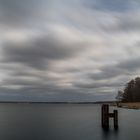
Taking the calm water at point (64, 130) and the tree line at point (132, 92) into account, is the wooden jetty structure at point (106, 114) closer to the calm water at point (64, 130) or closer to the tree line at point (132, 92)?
the calm water at point (64, 130)

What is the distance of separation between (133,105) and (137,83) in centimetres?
1777

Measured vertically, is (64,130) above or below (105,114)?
below

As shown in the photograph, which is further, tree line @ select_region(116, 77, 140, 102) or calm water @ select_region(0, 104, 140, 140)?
tree line @ select_region(116, 77, 140, 102)

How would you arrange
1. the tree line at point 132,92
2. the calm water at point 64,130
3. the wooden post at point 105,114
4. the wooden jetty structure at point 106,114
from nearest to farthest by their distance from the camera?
1. the calm water at point 64,130
2. the wooden jetty structure at point 106,114
3. the wooden post at point 105,114
4. the tree line at point 132,92

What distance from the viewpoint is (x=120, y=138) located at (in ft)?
136

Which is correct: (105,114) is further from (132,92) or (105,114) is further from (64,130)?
(132,92)

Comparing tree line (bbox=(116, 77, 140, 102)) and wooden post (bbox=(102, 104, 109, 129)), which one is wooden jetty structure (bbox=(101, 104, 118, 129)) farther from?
tree line (bbox=(116, 77, 140, 102))

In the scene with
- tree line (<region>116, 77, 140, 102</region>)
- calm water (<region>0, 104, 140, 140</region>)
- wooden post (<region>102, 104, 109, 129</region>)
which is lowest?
calm water (<region>0, 104, 140, 140</region>)

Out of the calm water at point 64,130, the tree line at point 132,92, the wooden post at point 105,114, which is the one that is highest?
the tree line at point 132,92

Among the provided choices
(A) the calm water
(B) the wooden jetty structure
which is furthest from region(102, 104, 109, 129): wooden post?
(A) the calm water

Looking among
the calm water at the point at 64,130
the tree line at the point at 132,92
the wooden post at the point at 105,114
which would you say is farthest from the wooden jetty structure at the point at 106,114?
the tree line at the point at 132,92

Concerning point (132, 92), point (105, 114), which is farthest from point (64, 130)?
point (132, 92)

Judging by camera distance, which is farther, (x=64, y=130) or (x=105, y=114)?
(x=105, y=114)

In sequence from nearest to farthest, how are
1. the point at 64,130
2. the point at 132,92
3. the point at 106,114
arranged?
1. the point at 64,130
2. the point at 106,114
3. the point at 132,92
